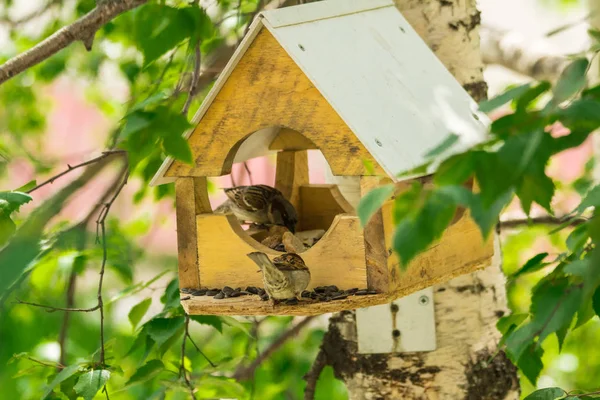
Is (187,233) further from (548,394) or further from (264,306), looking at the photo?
(548,394)

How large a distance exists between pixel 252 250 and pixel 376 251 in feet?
1.07

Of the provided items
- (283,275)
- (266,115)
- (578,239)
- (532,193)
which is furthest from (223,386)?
(532,193)

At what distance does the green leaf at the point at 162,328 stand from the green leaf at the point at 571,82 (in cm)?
137

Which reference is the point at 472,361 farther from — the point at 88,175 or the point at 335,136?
the point at 88,175

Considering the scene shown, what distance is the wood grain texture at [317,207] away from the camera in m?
2.67

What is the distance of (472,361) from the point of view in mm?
2449

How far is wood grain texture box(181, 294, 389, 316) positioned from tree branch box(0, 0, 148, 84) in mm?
610

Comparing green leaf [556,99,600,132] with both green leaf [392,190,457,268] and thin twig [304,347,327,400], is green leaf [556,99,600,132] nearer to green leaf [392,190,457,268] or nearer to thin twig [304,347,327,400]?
green leaf [392,190,457,268]

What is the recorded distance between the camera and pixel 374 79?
76.5 inches

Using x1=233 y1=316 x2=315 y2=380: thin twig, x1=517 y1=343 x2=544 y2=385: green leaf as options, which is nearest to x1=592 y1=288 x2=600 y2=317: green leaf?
x1=517 y1=343 x2=544 y2=385: green leaf

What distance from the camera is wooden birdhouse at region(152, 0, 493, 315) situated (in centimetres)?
183

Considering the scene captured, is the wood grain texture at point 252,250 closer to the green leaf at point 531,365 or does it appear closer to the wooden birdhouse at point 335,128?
the wooden birdhouse at point 335,128

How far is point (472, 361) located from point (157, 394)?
86 cm

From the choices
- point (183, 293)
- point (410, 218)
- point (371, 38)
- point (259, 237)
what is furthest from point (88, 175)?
point (410, 218)
